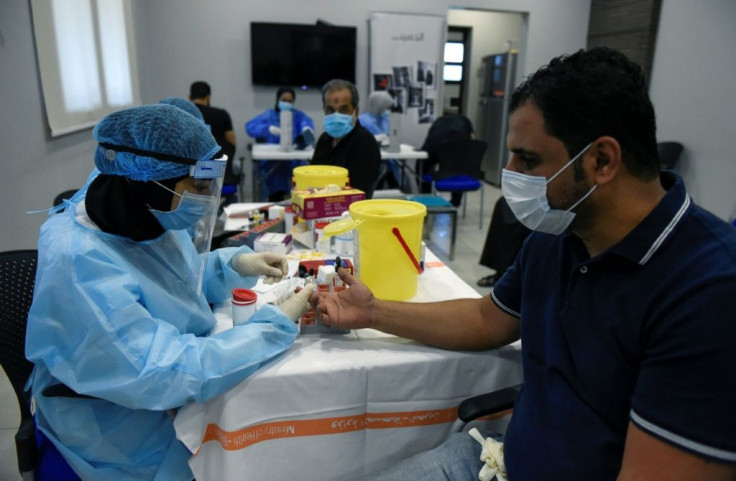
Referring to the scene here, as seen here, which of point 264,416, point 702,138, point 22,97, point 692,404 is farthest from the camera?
point 702,138

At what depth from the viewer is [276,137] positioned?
17.1ft

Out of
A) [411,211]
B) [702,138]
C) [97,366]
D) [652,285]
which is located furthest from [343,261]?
[702,138]

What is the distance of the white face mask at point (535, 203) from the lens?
916 mm

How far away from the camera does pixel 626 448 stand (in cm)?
79

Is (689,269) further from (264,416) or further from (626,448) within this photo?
(264,416)

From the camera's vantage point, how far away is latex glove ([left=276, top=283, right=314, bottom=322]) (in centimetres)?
119

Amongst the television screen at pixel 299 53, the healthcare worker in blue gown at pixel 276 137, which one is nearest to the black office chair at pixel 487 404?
the healthcare worker in blue gown at pixel 276 137

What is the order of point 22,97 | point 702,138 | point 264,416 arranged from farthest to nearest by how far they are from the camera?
point 702,138, point 22,97, point 264,416

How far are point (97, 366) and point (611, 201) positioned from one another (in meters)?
0.99

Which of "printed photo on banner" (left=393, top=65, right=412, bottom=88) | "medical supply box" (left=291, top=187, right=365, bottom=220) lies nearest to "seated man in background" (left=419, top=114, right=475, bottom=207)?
"printed photo on banner" (left=393, top=65, right=412, bottom=88)

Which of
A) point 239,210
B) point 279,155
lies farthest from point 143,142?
point 279,155

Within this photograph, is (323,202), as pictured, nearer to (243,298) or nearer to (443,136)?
(243,298)

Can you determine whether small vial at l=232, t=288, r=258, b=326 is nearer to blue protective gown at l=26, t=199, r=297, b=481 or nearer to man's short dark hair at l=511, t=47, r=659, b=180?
blue protective gown at l=26, t=199, r=297, b=481

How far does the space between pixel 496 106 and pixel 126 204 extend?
21.2ft
